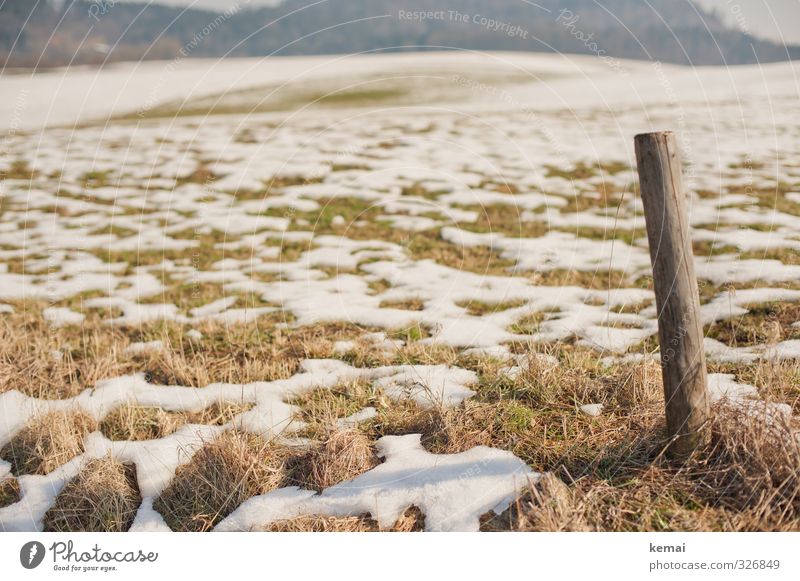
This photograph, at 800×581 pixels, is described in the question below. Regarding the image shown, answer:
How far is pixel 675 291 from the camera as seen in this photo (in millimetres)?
2830

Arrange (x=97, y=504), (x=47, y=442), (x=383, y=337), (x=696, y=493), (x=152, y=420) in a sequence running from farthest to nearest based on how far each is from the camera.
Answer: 1. (x=383, y=337)
2. (x=152, y=420)
3. (x=47, y=442)
4. (x=97, y=504)
5. (x=696, y=493)

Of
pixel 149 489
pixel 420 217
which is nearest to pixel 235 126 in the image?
pixel 420 217

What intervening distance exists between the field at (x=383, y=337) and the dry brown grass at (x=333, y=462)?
2 centimetres

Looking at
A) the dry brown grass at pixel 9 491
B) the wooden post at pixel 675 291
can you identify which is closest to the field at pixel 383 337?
the dry brown grass at pixel 9 491

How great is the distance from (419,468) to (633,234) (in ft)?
17.9

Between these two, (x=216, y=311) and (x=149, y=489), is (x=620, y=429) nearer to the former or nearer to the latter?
(x=149, y=489)

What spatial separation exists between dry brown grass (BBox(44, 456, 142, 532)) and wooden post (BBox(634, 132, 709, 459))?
2863 millimetres

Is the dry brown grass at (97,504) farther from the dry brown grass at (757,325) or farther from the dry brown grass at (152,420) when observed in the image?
the dry brown grass at (757,325)

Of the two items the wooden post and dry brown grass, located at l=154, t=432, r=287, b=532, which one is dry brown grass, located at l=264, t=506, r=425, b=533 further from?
the wooden post

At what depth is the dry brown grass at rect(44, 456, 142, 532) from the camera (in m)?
3.00

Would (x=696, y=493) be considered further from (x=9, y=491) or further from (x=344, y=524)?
(x=9, y=491)

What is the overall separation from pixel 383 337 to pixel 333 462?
1812 millimetres

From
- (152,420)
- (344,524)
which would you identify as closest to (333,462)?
(344,524)

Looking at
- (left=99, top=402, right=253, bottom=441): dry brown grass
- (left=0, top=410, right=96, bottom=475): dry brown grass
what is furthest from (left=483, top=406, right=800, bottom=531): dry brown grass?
(left=0, top=410, right=96, bottom=475): dry brown grass
